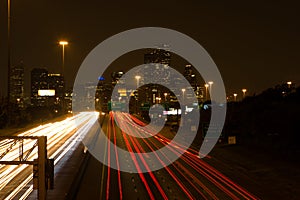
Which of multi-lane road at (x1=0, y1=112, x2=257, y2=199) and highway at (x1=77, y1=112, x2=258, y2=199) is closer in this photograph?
multi-lane road at (x1=0, y1=112, x2=257, y2=199)

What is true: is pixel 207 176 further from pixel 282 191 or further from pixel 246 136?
pixel 246 136

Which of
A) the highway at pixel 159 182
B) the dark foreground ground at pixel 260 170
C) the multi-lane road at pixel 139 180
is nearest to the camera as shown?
the multi-lane road at pixel 139 180

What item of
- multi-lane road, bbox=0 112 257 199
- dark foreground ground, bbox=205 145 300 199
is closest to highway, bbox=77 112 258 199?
multi-lane road, bbox=0 112 257 199

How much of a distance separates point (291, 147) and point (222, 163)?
1125cm

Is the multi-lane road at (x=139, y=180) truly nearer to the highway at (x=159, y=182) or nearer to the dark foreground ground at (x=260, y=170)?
the highway at (x=159, y=182)

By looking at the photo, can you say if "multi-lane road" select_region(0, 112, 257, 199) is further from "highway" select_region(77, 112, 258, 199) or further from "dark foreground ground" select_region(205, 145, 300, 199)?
"dark foreground ground" select_region(205, 145, 300, 199)

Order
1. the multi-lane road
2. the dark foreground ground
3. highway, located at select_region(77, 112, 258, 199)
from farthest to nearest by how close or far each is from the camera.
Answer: the dark foreground ground
highway, located at select_region(77, 112, 258, 199)
the multi-lane road

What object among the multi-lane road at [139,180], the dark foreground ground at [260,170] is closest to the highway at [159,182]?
the multi-lane road at [139,180]

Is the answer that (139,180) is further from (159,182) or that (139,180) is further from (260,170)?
(260,170)

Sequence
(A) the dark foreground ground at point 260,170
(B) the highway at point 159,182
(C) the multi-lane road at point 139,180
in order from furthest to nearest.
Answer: (A) the dark foreground ground at point 260,170
(B) the highway at point 159,182
(C) the multi-lane road at point 139,180

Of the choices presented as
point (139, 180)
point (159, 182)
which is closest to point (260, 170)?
point (159, 182)

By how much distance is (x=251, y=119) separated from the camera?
189 feet

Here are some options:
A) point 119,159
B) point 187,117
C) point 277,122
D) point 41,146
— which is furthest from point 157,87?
point 41,146

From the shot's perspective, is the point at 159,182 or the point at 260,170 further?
the point at 260,170
